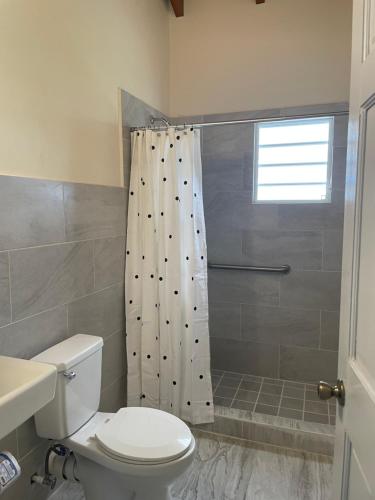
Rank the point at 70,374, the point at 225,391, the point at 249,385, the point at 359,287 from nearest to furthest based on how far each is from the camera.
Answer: the point at 359,287, the point at 70,374, the point at 225,391, the point at 249,385

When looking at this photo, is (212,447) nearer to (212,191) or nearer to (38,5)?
(212,191)

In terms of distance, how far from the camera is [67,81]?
5.60 feet

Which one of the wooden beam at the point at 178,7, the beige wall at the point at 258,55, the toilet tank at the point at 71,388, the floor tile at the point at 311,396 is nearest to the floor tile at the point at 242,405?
the floor tile at the point at 311,396

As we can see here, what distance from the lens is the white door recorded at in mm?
827

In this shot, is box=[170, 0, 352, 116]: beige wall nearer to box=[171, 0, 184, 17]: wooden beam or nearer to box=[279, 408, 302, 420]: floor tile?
box=[171, 0, 184, 17]: wooden beam

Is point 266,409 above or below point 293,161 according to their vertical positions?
below

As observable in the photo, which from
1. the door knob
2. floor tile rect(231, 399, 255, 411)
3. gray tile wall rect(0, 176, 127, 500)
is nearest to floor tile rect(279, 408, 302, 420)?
floor tile rect(231, 399, 255, 411)

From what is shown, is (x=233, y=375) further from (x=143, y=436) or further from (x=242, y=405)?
(x=143, y=436)

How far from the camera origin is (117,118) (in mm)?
2121

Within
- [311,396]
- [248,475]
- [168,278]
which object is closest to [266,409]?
[311,396]

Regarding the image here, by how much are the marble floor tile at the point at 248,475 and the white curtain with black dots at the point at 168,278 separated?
248mm

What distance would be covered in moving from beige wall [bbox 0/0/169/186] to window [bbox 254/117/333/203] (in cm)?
102

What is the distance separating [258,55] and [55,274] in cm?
222

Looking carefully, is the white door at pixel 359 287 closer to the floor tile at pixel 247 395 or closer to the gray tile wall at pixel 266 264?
the floor tile at pixel 247 395
